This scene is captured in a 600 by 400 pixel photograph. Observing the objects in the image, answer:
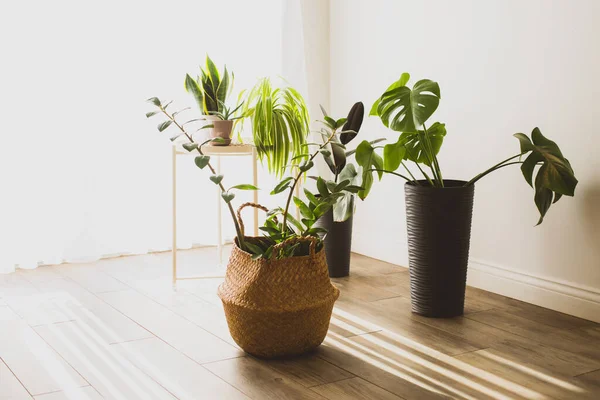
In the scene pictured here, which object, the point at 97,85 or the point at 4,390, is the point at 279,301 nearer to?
the point at 4,390

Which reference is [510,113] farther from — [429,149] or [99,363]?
[99,363]

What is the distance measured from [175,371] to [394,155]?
3.62ft

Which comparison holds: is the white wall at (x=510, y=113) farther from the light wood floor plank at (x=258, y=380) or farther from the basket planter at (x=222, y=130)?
the light wood floor plank at (x=258, y=380)

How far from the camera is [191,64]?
3676mm

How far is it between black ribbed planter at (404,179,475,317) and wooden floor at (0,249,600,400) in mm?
77

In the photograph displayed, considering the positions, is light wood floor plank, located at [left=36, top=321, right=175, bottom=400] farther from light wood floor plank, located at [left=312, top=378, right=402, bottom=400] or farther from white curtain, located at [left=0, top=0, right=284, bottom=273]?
white curtain, located at [left=0, top=0, right=284, bottom=273]

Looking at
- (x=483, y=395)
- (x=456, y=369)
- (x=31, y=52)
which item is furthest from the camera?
(x=31, y=52)

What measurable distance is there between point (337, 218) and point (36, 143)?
1.63 metres

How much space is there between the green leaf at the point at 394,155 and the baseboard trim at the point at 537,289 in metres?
0.69

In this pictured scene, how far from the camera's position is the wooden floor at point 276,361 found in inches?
76.2

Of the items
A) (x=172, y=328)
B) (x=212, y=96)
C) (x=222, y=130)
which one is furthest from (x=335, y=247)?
(x=172, y=328)

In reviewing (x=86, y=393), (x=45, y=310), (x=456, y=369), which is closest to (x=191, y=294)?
(x=45, y=310)

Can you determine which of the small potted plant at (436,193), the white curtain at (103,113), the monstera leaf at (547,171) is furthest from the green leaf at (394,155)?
the white curtain at (103,113)

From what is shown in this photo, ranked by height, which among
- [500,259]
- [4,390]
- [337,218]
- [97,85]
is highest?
[97,85]
